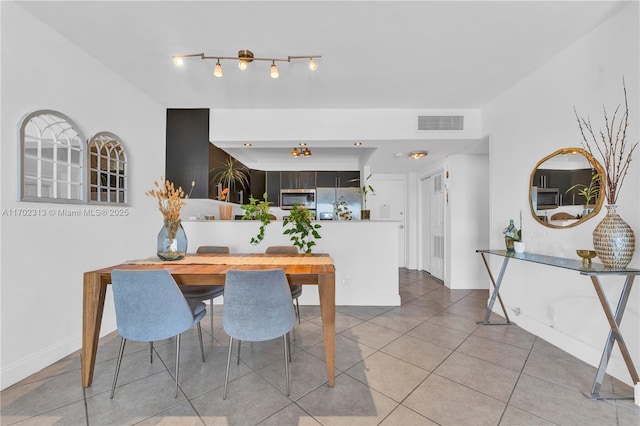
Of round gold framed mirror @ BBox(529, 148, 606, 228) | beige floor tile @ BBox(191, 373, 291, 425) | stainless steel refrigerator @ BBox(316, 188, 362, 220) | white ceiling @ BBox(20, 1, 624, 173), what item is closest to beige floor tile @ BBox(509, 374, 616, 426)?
round gold framed mirror @ BBox(529, 148, 606, 228)

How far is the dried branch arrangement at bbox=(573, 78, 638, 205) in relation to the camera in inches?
69.5

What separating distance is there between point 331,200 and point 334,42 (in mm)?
3798

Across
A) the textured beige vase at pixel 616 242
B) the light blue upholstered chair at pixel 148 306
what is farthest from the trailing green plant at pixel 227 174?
the textured beige vase at pixel 616 242

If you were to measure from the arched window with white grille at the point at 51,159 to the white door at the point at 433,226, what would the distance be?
4.88 meters

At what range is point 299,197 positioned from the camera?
5.71m

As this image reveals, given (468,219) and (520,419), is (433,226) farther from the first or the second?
(520,419)

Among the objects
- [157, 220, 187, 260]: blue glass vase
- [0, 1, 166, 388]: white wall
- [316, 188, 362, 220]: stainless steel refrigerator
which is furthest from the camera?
[316, 188, 362, 220]: stainless steel refrigerator

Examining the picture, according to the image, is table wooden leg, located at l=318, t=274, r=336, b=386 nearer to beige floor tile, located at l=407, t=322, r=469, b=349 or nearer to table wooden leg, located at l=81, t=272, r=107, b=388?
beige floor tile, located at l=407, t=322, r=469, b=349

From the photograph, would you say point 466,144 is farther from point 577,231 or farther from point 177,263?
point 177,263

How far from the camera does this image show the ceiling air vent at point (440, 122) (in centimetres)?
331

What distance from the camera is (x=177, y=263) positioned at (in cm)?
207

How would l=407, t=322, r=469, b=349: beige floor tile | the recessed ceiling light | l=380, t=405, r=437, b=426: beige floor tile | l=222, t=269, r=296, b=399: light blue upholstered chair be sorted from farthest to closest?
the recessed ceiling light
l=407, t=322, r=469, b=349: beige floor tile
l=222, t=269, r=296, b=399: light blue upholstered chair
l=380, t=405, r=437, b=426: beige floor tile

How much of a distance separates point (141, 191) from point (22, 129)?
120 cm

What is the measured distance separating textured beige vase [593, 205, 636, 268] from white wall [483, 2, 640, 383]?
0.17 metres
